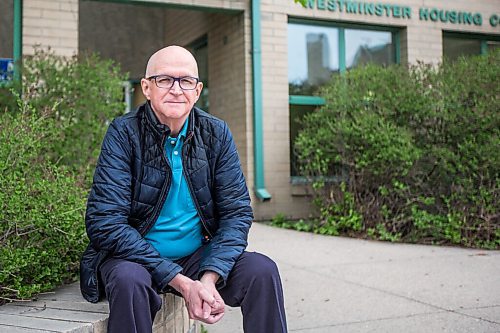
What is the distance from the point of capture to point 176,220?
107 inches

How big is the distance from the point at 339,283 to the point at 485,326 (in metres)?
1.40

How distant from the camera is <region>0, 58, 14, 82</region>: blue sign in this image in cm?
719

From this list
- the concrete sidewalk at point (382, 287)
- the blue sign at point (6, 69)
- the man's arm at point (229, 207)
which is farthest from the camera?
the blue sign at point (6, 69)

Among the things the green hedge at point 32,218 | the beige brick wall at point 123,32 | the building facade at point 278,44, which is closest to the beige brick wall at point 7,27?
the building facade at point 278,44

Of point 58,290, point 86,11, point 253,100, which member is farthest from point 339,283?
point 86,11

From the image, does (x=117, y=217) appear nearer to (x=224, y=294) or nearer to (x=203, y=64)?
(x=224, y=294)

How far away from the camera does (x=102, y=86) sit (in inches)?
253

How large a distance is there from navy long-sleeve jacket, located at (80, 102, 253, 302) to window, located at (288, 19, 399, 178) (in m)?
6.27

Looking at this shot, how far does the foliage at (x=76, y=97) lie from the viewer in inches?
234

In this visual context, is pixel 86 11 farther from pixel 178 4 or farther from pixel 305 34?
pixel 305 34

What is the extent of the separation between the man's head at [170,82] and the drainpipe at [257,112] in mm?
5989

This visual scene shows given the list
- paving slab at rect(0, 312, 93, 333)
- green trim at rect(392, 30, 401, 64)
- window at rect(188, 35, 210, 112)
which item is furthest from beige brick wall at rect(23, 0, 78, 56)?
paving slab at rect(0, 312, 93, 333)

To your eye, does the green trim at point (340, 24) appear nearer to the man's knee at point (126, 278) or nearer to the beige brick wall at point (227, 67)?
the beige brick wall at point (227, 67)

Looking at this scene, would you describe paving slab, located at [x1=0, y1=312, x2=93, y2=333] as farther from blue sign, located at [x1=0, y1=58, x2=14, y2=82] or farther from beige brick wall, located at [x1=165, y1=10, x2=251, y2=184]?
beige brick wall, located at [x1=165, y1=10, x2=251, y2=184]
